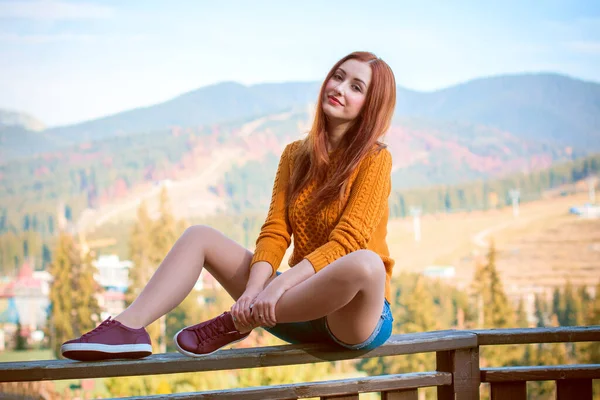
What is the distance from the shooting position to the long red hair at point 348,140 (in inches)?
70.0

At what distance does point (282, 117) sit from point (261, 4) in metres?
5.53

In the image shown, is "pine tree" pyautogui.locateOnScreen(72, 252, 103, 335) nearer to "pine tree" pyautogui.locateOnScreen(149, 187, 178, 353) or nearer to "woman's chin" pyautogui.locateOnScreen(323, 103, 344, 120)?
"pine tree" pyautogui.locateOnScreen(149, 187, 178, 353)

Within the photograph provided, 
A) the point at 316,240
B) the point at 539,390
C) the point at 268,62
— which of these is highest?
the point at 268,62

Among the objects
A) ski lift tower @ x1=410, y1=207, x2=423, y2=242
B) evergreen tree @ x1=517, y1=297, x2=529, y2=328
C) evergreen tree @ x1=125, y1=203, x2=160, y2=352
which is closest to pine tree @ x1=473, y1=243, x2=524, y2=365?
evergreen tree @ x1=517, y1=297, x2=529, y2=328

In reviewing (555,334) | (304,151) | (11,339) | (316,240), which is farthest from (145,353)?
(11,339)

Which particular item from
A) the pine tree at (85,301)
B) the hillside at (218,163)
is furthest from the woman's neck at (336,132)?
the hillside at (218,163)

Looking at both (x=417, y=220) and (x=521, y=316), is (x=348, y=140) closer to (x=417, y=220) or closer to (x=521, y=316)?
(x=521, y=316)

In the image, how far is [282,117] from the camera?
3688cm

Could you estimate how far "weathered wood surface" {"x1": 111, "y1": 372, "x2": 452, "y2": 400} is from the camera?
1.56m

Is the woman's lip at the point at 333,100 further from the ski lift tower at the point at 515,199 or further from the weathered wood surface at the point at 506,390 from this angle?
the ski lift tower at the point at 515,199

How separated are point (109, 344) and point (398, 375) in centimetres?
61

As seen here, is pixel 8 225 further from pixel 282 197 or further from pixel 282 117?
pixel 282 197

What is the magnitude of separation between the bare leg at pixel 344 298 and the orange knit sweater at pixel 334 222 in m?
0.10

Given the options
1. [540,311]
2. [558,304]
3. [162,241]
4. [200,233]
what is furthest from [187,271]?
[558,304]
